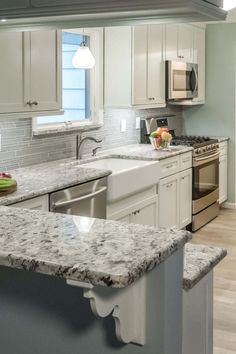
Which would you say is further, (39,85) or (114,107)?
(114,107)

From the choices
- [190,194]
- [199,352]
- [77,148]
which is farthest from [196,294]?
[190,194]

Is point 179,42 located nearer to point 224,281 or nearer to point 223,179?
point 223,179

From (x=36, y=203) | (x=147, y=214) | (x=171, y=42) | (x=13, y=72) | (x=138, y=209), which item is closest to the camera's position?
(x=36, y=203)

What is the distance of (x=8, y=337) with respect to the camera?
1447 millimetres

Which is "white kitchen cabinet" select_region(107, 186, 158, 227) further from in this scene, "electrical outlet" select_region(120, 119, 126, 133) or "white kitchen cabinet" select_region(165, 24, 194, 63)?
"white kitchen cabinet" select_region(165, 24, 194, 63)

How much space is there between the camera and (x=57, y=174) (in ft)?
12.4

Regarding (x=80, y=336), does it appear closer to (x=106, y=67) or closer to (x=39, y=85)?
(x=39, y=85)

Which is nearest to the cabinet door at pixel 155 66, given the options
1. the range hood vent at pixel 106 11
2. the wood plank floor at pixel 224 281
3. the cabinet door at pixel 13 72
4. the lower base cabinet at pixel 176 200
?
the lower base cabinet at pixel 176 200

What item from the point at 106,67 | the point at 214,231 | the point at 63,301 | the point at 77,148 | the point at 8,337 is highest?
the point at 106,67

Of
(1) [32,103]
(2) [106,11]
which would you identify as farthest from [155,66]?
(2) [106,11]

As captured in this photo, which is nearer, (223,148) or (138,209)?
(138,209)

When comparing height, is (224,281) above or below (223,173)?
below

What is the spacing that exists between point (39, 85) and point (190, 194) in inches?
102

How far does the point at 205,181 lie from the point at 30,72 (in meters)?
3.05
